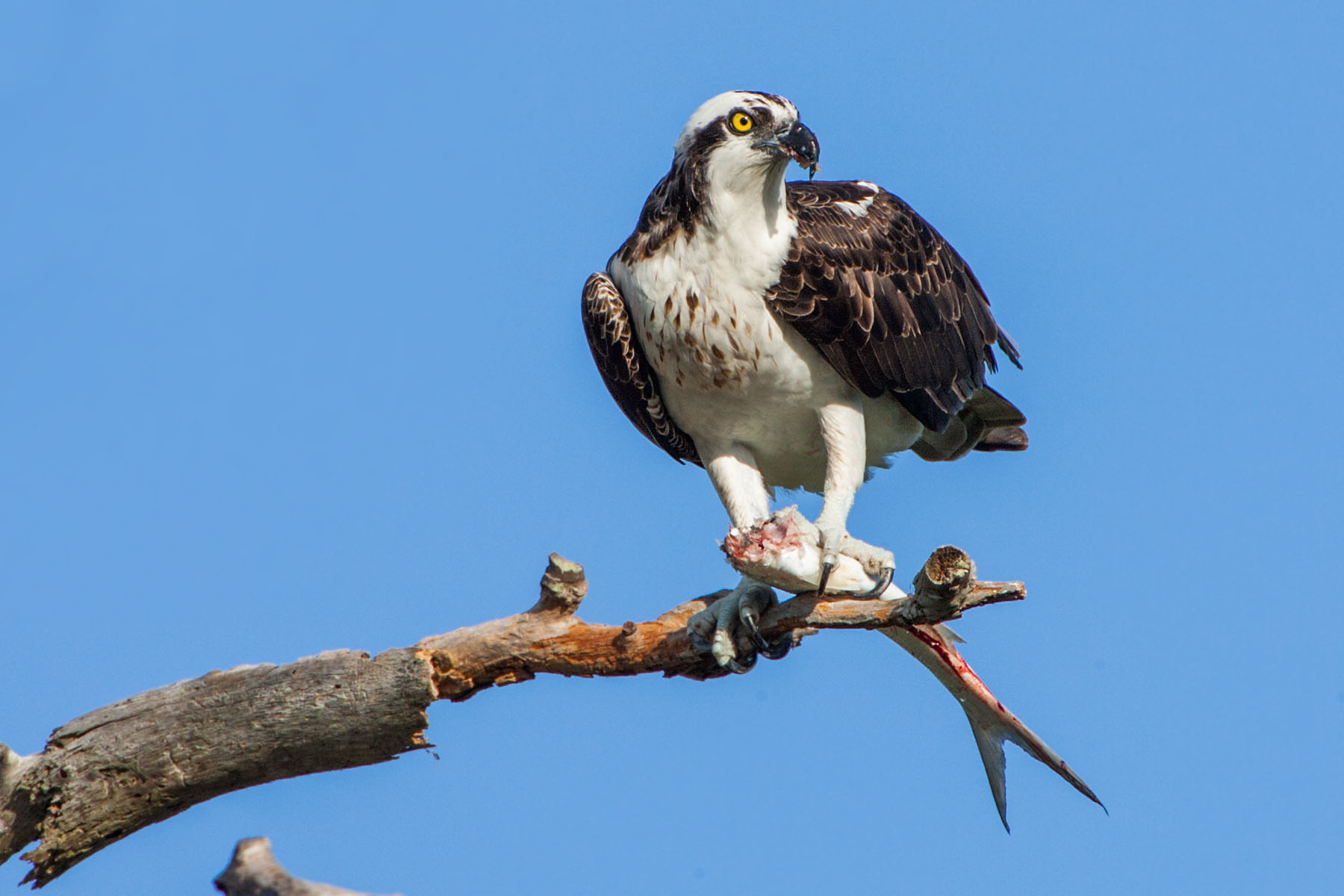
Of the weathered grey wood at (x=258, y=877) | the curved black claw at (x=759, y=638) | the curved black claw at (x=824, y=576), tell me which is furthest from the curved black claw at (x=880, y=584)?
the weathered grey wood at (x=258, y=877)

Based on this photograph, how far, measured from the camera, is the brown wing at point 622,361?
28.0ft

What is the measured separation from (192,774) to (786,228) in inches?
175

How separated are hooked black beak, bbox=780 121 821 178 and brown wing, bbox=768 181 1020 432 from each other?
505mm

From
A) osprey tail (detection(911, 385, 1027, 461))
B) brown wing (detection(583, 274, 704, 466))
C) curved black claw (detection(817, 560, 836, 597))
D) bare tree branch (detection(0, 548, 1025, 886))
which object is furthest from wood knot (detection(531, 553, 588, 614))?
osprey tail (detection(911, 385, 1027, 461))

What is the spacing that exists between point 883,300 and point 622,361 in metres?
1.62

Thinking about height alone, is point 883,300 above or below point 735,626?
above

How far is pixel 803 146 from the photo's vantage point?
26.3ft

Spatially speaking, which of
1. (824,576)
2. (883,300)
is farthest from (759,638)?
(883,300)

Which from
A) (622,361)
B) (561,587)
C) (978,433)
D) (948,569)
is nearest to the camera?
(948,569)

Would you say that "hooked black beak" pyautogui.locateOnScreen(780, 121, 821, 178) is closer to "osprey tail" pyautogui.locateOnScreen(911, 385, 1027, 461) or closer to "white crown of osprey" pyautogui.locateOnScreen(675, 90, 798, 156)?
"white crown of osprey" pyautogui.locateOnScreen(675, 90, 798, 156)

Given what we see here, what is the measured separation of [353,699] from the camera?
7305 millimetres

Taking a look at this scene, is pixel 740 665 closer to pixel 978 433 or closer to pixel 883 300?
pixel 883 300

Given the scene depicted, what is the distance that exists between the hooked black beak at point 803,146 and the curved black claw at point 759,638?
2507mm

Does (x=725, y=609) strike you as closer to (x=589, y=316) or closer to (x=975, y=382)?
(x=589, y=316)
